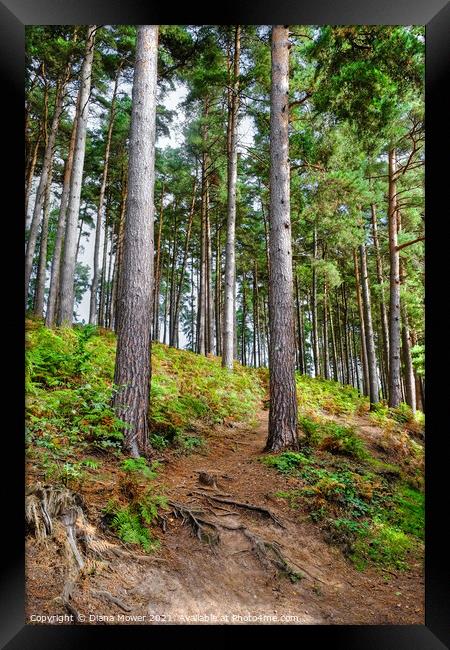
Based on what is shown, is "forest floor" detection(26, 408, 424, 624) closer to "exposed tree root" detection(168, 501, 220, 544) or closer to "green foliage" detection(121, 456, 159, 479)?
"exposed tree root" detection(168, 501, 220, 544)

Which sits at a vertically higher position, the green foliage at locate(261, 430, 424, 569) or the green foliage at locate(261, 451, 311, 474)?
the green foliage at locate(261, 451, 311, 474)

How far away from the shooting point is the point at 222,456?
5.29 m

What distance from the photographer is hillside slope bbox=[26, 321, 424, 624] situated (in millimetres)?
2777

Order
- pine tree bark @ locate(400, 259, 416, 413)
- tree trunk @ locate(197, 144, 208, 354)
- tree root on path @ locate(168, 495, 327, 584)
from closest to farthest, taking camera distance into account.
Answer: tree root on path @ locate(168, 495, 327, 584)
pine tree bark @ locate(400, 259, 416, 413)
tree trunk @ locate(197, 144, 208, 354)

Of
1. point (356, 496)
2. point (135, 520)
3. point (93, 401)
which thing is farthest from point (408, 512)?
point (93, 401)

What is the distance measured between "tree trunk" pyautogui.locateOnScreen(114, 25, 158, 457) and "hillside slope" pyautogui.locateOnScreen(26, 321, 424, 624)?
289 mm

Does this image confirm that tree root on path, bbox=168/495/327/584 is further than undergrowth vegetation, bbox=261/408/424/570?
No

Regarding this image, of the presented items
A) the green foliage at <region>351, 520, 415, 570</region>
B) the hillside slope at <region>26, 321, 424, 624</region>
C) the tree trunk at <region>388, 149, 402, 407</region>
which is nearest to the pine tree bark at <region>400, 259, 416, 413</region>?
the tree trunk at <region>388, 149, 402, 407</region>

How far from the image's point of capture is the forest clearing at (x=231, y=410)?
298 cm

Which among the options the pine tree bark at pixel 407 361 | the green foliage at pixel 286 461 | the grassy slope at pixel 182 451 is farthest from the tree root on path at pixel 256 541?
the pine tree bark at pixel 407 361
